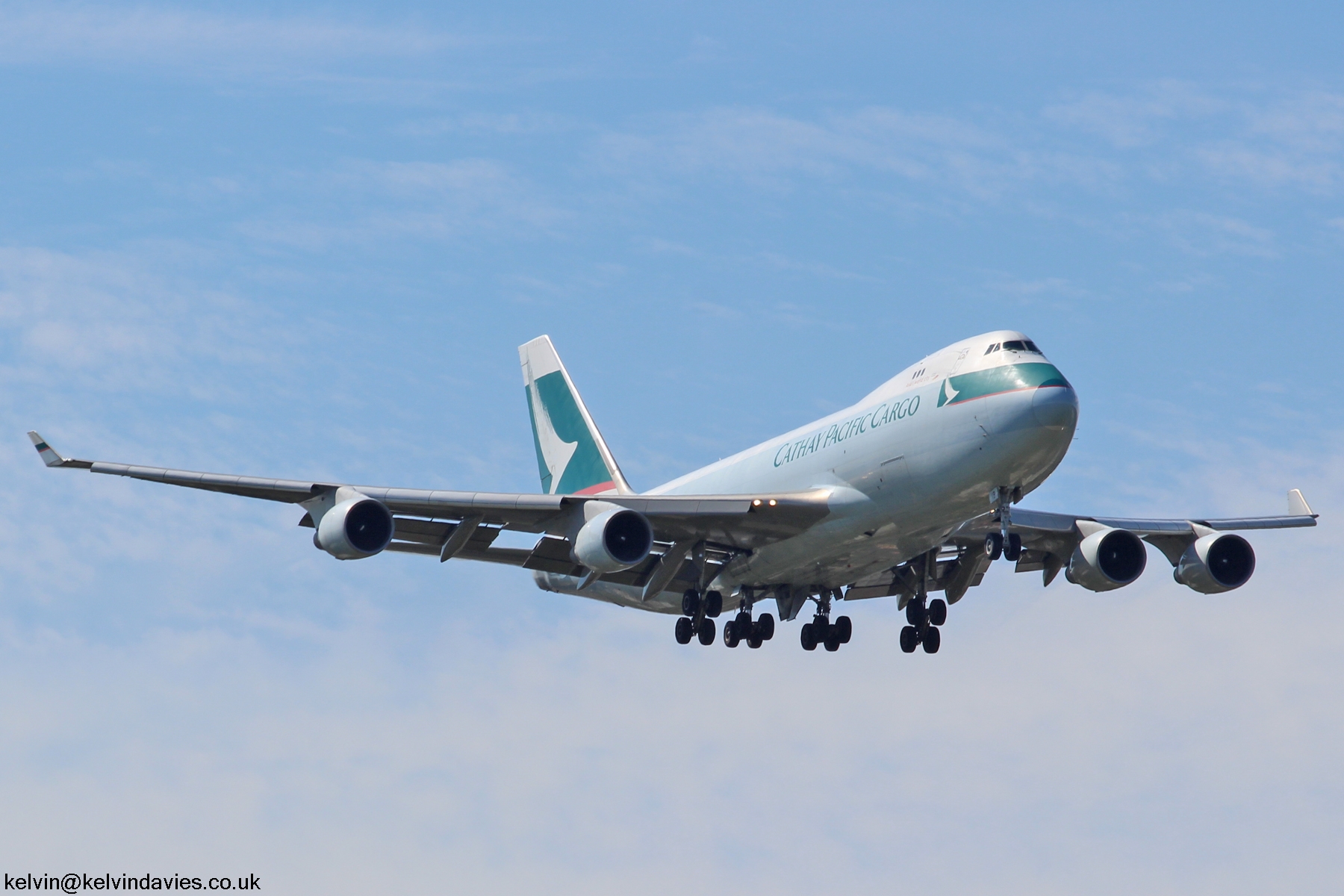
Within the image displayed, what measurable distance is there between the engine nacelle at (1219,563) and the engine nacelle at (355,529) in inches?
825

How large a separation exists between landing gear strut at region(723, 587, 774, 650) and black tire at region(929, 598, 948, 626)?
418cm

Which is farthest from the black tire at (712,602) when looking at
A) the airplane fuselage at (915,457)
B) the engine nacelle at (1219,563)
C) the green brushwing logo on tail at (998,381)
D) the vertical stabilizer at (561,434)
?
the engine nacelle at (1219,563)

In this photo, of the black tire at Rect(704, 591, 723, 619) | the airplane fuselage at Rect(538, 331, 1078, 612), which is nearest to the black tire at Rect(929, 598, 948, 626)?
the airplane fuselage at Rect(538, 331, 1078, 612)

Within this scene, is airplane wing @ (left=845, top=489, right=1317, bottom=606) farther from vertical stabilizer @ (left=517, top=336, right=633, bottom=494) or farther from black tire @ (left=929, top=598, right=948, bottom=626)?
vertical stabilizer @ (left=517, top=336, right=633, bottom=494)

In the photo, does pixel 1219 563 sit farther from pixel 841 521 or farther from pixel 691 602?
pixel 691 602

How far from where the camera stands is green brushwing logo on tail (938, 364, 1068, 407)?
35.5m

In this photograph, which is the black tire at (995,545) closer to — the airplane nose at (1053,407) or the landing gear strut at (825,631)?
the airplane nose at (1053,407)

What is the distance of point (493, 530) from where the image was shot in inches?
1656

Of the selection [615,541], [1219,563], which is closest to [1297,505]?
[1219,563]

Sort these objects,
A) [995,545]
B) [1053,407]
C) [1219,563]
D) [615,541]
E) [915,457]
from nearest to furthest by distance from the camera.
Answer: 1. [1053,407]
2. [995,545]
3. [915,457]
4. [615,541]
5. [1219,563]

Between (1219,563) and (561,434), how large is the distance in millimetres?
20768

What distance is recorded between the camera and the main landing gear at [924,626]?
45.2 metres

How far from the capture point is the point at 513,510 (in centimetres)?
4034

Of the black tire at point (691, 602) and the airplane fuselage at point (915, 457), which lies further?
the black tire at point (691, 602)
